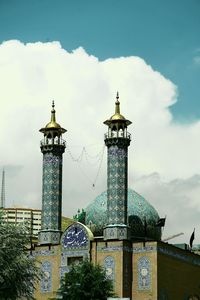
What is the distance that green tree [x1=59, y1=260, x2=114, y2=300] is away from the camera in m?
43.4

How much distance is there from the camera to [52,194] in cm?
5309

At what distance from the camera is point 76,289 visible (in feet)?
142

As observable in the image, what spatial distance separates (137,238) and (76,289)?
10.3 meters

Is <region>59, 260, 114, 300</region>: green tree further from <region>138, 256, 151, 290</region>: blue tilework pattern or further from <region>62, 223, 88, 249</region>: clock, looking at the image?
<region>62, 223, 88, 249</region>: clock

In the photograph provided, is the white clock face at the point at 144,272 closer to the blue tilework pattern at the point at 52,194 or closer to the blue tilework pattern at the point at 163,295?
the blue tilework pattern at the point at 163,295

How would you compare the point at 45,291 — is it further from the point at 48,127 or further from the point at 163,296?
the point at 48,127

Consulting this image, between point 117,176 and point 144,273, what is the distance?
6.62 meters

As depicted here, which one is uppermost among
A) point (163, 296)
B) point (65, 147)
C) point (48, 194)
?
point (65, 147)

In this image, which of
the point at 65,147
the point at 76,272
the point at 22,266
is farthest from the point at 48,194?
the point at 22,266

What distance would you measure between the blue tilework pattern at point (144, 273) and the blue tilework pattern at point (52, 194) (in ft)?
22.8

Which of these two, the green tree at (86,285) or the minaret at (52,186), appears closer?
the green tree at (86,285)

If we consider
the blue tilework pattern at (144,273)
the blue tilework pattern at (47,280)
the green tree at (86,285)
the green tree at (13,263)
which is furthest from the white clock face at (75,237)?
the green tree at (13,263)

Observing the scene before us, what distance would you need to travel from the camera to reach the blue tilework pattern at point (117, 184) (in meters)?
50.0

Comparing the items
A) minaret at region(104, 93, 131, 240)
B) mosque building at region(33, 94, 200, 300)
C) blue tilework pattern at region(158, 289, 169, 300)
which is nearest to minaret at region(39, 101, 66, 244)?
mosque building at region(33, 94, 200, 300)
